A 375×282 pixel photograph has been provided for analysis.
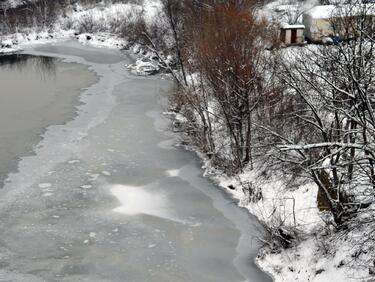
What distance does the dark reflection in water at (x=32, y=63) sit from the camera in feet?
115

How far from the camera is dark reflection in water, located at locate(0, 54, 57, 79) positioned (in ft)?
115

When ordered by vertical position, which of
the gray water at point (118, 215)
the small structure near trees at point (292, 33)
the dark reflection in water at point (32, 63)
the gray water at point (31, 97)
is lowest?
the gray water at point (118, 215)

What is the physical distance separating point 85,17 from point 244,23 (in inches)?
1445

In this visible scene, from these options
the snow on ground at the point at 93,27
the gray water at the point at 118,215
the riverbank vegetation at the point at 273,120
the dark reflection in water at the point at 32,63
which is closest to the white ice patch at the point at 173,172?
the gray water at the point at 118,215

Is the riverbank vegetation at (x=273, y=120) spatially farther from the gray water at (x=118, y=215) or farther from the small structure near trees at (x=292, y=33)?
the small structure near trees at (x=292, y=33)

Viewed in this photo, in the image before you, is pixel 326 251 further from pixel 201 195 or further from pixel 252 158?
pixel 252 158

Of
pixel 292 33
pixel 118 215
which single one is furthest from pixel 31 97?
pixel 292 33

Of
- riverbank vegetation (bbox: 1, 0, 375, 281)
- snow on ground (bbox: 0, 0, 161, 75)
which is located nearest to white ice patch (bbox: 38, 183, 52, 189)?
riverbank vegetation (bbox: 1, 0, 375, 281)

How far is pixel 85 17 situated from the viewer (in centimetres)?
5181

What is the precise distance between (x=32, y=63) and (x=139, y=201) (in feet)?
84.6

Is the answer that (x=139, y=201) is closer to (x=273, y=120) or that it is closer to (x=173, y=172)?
(x=173, y=172)

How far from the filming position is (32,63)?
38.3 m

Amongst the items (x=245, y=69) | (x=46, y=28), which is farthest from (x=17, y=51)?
(x=245, y=69)

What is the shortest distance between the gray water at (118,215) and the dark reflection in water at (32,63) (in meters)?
12.9
